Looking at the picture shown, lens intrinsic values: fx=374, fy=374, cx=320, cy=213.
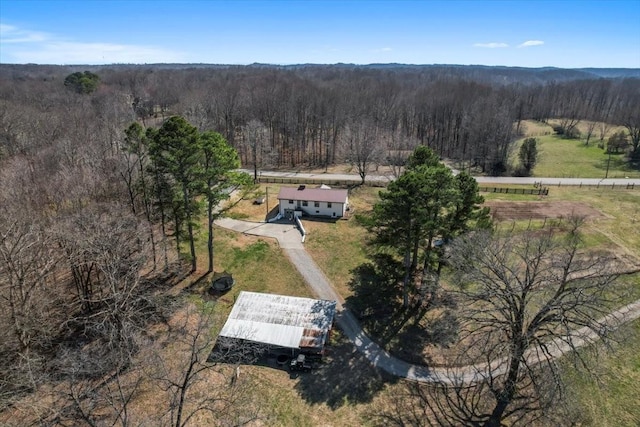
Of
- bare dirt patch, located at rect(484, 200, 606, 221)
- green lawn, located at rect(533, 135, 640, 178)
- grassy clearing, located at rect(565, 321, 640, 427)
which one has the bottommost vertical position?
grassy clearing, located at rect(565, 321, 640, 427)

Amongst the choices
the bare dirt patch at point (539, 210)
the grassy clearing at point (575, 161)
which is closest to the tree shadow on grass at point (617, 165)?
the grassy clearing at point (575, 161)

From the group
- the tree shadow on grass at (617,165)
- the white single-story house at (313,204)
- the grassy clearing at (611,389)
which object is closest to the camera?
the grassy clearing at (611,389)

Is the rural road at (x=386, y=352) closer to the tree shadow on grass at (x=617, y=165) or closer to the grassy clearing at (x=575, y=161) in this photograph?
the grassy clearing at (x=575, y=161)

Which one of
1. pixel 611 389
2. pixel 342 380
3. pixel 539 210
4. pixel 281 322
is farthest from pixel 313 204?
pixel 611 389

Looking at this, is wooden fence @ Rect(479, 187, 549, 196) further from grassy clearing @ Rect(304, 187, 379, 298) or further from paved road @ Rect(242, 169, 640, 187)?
grassy clearing @ Rect(304, 187, 379, 298)

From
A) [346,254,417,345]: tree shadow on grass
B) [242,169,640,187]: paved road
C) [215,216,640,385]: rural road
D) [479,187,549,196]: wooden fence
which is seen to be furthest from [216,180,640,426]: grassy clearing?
[242,169,640,187]: paved road

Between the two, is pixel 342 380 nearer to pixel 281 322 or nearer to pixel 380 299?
pixel 281 322
